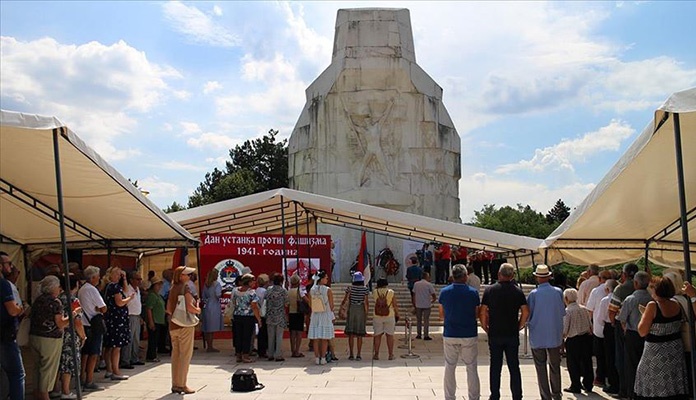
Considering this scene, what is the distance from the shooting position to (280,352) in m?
11.1

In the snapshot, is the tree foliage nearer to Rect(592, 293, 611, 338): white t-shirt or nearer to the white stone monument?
the white stone monument

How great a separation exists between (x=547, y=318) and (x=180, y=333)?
4.20 m

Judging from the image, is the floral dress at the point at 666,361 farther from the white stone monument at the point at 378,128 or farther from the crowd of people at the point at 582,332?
the white stone monument at the point at 378,128

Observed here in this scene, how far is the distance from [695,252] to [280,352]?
7.14 metres

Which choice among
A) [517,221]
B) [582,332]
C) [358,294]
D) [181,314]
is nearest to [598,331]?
[582,332]

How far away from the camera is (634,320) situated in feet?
22.0

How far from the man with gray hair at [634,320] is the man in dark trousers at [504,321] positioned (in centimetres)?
101

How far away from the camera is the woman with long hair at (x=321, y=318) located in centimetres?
1049

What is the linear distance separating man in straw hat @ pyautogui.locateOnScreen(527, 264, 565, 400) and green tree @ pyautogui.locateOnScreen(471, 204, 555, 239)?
149ft

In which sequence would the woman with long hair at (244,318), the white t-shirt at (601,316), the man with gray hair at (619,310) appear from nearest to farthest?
the man with gray hair at (619,310)
the white t-shirt at (601,316)
the woman with long hair at (244,318)

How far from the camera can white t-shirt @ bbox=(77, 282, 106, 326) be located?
8.17m

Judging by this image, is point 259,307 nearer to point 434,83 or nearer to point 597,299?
point 597,299

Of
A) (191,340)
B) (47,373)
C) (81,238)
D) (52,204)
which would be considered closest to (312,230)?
(81,238)

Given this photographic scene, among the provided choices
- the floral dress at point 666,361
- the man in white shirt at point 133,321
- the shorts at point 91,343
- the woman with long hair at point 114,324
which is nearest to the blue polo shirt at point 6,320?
the shorts at point 91,343
